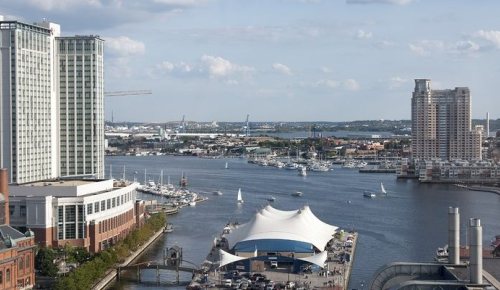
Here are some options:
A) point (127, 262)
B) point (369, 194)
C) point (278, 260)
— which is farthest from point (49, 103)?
point (369, 194)

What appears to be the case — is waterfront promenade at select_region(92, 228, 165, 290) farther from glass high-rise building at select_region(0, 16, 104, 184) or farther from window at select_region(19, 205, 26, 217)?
glass high-rise building at select_region(0, 16, 104, 184)

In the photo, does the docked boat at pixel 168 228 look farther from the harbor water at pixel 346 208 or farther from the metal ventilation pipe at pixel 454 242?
the metal ventilation pipe at pixel 454 242

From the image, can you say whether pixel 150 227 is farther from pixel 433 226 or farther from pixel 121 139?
pixel 121 139

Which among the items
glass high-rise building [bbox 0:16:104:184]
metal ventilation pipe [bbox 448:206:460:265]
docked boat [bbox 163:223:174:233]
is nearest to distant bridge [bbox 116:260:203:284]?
docked boat [bbox 163:223:174:233]

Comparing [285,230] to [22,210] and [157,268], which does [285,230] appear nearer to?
[157,268]

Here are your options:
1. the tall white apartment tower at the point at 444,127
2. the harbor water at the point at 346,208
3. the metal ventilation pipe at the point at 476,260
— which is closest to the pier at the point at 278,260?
the harbor water at the point at 346,208

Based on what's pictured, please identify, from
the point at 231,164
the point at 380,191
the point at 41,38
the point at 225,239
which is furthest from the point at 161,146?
the point at 225,239
